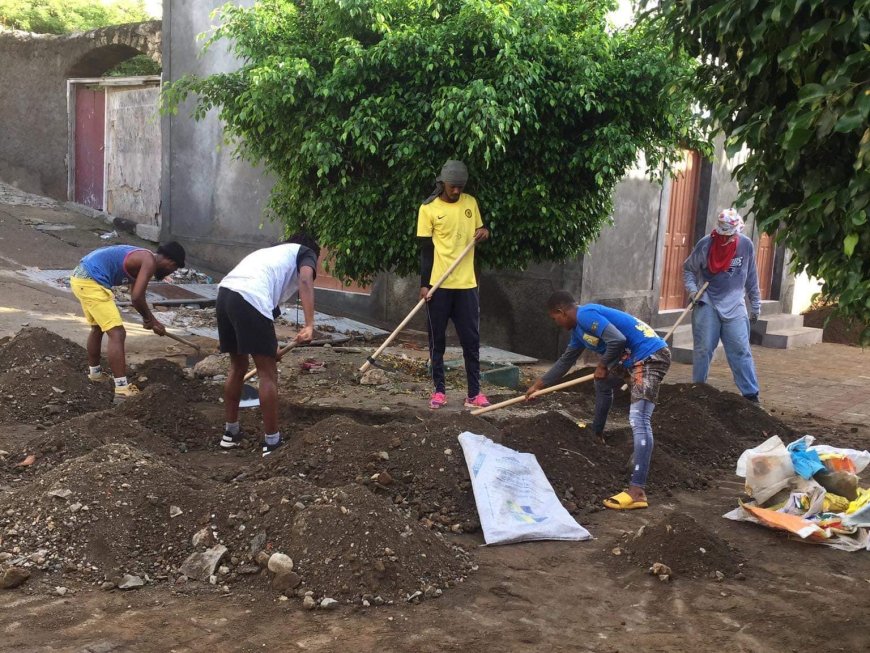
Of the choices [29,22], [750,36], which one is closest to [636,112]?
[750,36]

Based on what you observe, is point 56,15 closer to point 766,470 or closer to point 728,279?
point 728,279

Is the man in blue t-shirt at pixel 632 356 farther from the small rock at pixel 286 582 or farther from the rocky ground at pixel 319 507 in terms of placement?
the small rock at pixel 286 582

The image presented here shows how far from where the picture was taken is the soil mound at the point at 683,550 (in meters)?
3.90

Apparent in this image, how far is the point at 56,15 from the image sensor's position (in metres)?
18.8

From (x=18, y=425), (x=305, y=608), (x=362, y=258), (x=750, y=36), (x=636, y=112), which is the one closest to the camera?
(x=750, y=36)

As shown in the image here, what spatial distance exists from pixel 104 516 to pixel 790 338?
33.8 ft

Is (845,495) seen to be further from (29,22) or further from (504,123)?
(29,22)

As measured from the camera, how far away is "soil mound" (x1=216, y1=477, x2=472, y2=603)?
3483 millimetres

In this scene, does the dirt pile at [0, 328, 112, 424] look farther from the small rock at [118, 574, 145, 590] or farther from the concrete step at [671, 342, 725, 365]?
the concrete step at [671, 342, 725, 365]

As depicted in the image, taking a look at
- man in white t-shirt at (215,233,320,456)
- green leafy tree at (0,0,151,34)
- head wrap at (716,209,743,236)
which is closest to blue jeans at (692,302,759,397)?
head wrap at (716,209,743,236)

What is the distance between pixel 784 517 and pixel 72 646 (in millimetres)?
3441

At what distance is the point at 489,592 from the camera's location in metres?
3.62

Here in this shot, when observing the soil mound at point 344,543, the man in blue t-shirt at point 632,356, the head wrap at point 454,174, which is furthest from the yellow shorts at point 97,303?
the man in blue t-shirt at point 632,356

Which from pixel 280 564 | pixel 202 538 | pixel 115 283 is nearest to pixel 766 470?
pixel 280 564
